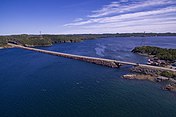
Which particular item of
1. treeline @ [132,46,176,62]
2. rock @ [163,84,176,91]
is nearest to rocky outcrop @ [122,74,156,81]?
rock @ [163,84,176,91]

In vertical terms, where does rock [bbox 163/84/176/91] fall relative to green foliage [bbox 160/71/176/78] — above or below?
below

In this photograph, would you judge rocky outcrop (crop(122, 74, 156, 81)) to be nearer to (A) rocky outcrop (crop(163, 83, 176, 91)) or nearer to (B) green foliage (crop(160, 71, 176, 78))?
(B) green foliage (crop(160, 71, 176, 78))

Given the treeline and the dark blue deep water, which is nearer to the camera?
the dark blue deep water

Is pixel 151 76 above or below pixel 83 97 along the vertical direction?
above

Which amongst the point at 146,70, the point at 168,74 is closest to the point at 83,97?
the point at 168,74

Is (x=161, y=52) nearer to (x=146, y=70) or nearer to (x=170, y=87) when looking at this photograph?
(x=146, y=70)

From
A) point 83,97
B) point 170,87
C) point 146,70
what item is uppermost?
point 146,70

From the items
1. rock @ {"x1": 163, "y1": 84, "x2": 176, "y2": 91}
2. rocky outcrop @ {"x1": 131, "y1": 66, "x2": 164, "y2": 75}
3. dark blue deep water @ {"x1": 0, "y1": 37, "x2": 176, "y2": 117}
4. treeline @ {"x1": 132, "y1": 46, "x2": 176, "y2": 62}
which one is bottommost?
dark blue deep water @ {"x1": 0, "y1": 37, "x2": 176, "y2": 117}

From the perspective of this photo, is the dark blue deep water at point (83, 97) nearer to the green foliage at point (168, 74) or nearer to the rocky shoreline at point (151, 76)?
the rocky shoreline at point (151, 76)

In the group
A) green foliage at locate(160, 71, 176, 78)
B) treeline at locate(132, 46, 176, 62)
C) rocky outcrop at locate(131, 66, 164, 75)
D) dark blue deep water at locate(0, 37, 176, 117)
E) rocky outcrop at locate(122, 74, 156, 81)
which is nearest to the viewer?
dark blue deep water at locate(0, 37, 176, 117)

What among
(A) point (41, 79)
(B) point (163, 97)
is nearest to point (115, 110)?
(B) point (163, 97)

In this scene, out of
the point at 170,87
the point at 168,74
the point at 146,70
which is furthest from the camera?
the point at 146,70

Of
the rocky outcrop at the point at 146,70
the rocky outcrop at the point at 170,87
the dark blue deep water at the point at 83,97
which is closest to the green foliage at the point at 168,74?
the rocky outcrop at the point at 146,70
